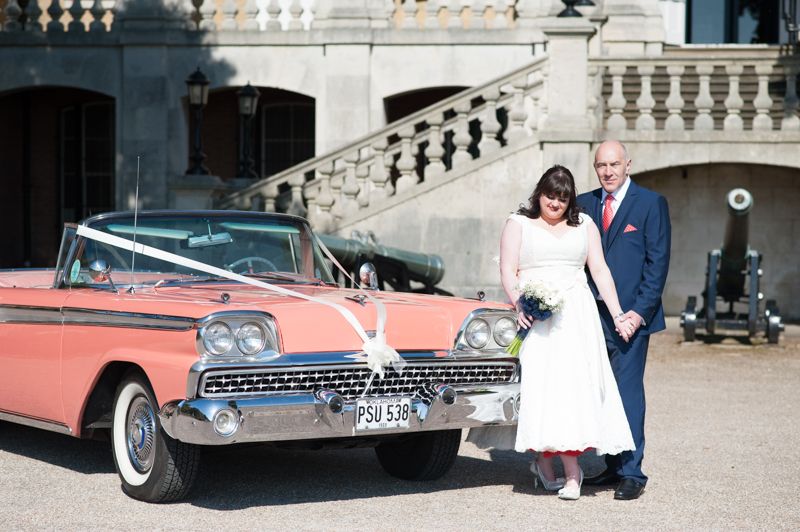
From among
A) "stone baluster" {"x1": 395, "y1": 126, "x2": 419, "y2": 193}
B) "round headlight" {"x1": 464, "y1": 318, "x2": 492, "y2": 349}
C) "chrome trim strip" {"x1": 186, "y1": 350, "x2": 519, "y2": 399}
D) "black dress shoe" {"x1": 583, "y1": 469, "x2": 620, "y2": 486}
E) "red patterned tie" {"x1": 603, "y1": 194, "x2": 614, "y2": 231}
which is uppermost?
"stone baluster" {"x1": 395, "y1": 126, "x2": 419, "y2": 193}

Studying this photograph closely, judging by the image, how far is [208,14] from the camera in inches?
861

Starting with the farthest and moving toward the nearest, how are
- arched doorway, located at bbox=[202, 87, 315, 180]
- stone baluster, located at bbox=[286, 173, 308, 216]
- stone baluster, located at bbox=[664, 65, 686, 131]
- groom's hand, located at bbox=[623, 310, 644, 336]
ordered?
arched doorway, located at bbox=[202, 87, 315, 180], stone baluster, located at bbox=[286, 173, 308, 216], stone baluster, located at bbox=[664, 65, 686, 131], groom's hand, located at bbox=[623, 310, 644, 336]

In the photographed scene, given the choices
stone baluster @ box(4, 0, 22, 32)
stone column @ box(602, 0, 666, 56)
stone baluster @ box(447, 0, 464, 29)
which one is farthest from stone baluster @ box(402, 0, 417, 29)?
stone baluster @ box(4, 0, 22, 32)

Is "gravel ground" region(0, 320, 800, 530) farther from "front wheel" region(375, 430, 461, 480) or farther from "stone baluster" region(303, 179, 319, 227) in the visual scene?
"stone baluster" region(303, 179, 319, 227)

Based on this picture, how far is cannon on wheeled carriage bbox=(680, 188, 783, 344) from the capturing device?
52.6ft

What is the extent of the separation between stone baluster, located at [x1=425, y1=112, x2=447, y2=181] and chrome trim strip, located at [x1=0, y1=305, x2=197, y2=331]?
33.4 feet

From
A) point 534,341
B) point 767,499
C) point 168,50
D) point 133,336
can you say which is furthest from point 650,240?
point 168,50

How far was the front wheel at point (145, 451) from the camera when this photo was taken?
21.5 ft

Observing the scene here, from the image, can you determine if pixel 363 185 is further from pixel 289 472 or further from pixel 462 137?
pixel 289 472

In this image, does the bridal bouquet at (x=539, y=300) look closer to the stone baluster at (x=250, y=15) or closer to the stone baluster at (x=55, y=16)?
the stone baluster at (x=250, y=15)

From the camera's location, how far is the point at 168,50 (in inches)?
864

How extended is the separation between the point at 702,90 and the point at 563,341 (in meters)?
11.1

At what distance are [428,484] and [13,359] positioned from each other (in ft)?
7.92

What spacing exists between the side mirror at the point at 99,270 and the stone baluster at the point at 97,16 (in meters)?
15.3
